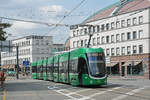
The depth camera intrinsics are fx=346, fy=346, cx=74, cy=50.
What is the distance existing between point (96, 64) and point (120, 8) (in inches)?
1877

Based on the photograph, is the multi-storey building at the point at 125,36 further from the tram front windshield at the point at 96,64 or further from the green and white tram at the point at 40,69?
the tram front windshield at the point at 96,64

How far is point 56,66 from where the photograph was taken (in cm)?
3797

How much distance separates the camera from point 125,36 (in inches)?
2687

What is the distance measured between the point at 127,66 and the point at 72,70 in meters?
38.6

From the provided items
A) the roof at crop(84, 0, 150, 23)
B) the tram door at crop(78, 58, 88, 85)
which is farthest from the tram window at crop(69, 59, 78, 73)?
the roof at crop(84, 0, 150, 23)

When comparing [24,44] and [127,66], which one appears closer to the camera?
[127,66]

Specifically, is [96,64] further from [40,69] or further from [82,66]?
[40,69]

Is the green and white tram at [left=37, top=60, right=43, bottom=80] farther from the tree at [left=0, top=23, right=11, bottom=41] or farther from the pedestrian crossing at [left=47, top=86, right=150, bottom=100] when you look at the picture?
the pedestrian crossing at [left=47, top=86, right=150, bottom=100]

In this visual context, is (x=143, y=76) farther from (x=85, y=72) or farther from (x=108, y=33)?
(x=85, y=72)

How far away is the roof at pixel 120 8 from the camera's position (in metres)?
64.7

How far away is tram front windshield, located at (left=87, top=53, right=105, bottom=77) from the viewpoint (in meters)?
25.6

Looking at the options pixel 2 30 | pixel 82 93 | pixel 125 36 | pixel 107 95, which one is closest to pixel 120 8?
pixel 125 36

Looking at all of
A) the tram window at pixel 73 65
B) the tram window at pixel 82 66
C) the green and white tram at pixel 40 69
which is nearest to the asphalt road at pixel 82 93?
the tram window at pixel 82 66

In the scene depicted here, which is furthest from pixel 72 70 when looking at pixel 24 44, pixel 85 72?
pixel 24 44
